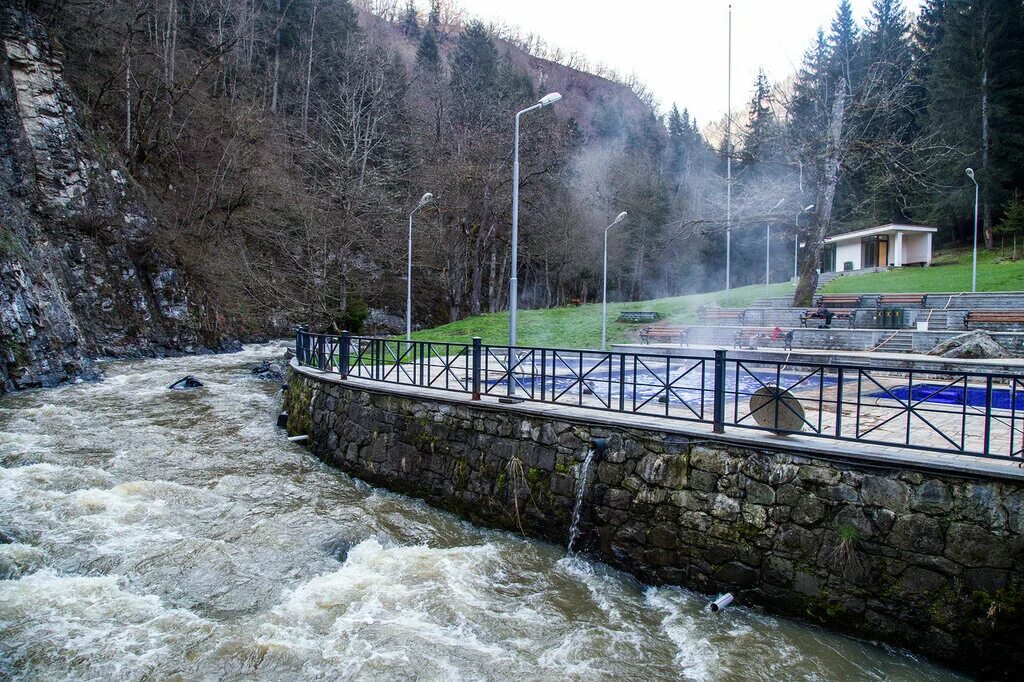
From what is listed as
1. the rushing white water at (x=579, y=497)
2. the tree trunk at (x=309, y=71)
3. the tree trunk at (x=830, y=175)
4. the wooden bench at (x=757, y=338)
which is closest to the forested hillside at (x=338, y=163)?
the tree trunk at (x=309, y=71)

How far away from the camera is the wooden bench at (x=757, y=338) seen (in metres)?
20.7

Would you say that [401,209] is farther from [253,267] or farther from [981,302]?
→ [981,302]

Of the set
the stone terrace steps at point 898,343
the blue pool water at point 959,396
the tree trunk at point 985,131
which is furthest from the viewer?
the tree trunk at point 985,131

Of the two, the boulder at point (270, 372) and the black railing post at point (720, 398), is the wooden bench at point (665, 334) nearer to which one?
the boulder at point (270, 372)

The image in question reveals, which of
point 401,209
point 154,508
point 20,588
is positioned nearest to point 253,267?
point 401,209

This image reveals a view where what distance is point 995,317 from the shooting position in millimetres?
20875

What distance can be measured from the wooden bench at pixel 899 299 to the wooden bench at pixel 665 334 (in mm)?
10325

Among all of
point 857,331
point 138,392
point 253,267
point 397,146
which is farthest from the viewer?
point 397,146

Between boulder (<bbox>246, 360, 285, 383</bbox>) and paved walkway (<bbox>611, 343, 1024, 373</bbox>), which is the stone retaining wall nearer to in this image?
paved walkway (<bbox>611, 343, 1024, 373</bbox>)

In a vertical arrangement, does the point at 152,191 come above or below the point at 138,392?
above

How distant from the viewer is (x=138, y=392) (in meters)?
17.0

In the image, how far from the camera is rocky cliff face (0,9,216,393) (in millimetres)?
17844

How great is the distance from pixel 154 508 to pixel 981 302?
30806mm

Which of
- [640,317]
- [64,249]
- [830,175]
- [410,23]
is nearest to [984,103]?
[830,175]
